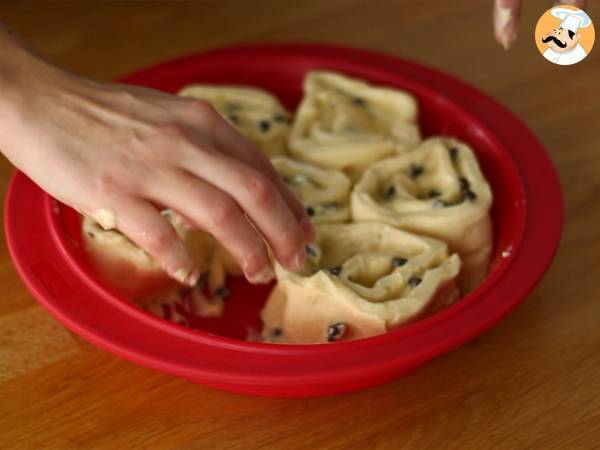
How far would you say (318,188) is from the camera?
1542 mm

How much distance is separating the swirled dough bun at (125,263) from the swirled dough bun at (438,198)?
1.07 feet

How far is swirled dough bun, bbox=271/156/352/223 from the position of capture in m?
1.48

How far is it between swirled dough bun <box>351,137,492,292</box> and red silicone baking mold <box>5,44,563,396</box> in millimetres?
48

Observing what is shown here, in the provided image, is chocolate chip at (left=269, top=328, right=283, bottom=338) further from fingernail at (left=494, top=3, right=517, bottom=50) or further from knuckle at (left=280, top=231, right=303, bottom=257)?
fingernail at (left=494, top=3, right=517, bottom=50)

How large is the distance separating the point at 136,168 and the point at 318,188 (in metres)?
0.50

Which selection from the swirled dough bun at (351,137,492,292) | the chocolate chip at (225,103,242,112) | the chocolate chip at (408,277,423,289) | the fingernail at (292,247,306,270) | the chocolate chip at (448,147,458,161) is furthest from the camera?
the chocolate chip at (225,103,242,112)

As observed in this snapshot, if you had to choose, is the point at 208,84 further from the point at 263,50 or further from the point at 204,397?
the point at 204,397

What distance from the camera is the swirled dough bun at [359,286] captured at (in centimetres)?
126

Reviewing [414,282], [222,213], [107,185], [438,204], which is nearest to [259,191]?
[222,213]

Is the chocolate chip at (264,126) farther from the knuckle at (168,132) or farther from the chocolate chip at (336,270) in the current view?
the knuckle at (168,132)

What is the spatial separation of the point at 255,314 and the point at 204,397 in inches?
9.3

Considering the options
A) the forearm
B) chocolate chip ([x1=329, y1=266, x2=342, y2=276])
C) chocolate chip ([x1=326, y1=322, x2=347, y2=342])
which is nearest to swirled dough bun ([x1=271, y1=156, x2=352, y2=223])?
chocolate chip ([x1=329, y1=266, x2=342, y2=276])

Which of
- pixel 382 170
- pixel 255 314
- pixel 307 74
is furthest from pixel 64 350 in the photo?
pixel 307 74

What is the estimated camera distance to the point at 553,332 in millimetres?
1359
